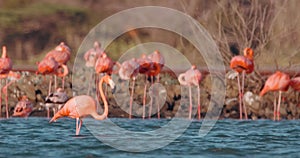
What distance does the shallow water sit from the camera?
40.5 ft

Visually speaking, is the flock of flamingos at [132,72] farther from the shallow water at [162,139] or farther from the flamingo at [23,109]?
the shallow water at [162,139]

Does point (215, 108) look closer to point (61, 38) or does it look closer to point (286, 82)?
point (286, 82)

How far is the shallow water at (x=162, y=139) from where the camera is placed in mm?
12352

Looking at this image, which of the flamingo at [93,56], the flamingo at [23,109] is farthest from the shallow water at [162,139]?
the flamingo at [93,56]

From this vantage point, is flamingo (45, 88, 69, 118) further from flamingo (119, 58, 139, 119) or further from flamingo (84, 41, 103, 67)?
flamingo (84, 41, 103, 67)

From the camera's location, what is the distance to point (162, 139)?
46.5 feet

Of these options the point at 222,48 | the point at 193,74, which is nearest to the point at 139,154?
the point at 193,74

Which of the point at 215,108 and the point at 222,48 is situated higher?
the point at 222,48

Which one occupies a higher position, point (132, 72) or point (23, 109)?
point (132, 72)

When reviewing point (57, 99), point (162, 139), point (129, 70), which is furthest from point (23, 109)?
point (162, 139)

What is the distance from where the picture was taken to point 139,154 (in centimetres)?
1224

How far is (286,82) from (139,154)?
22.3 ft

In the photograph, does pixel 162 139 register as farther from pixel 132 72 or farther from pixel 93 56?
pixel 93 56

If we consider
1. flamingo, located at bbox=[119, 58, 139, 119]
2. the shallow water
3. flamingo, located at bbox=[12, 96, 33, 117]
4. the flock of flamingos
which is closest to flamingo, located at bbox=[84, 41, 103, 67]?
the flock of flamingos
